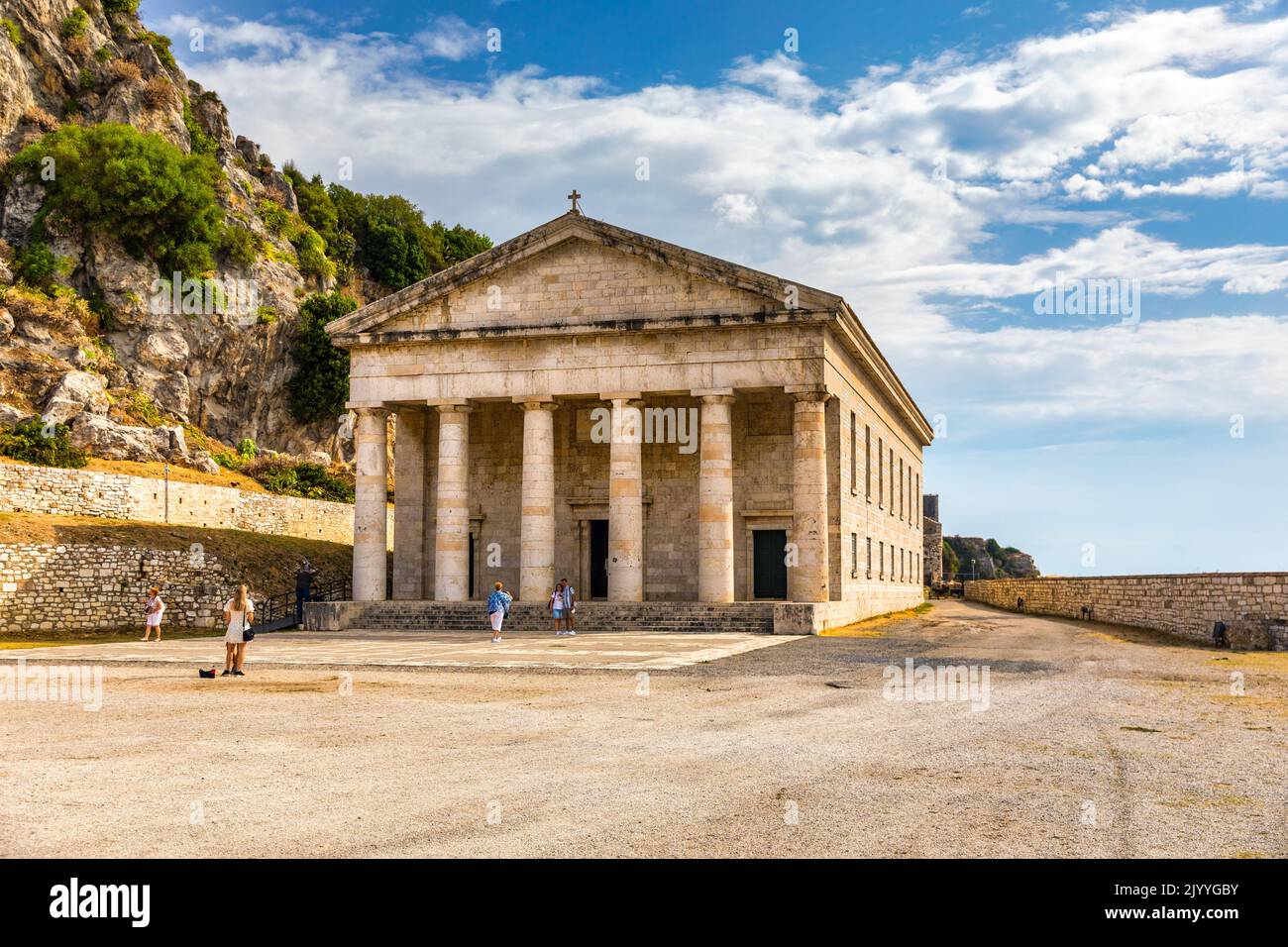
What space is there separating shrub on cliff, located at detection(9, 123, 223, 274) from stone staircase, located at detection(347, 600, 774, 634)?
37.0 metres

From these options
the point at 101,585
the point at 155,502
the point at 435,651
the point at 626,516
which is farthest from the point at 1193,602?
the point at 155,502

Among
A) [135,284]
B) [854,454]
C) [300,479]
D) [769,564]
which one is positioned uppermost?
[135,284]

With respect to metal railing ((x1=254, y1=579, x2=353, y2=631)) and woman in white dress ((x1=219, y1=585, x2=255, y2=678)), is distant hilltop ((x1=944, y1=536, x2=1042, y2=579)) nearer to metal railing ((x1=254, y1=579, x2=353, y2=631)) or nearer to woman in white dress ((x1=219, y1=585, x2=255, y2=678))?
metal railing ((x1=254, y1=579, x2=353, y2=631))

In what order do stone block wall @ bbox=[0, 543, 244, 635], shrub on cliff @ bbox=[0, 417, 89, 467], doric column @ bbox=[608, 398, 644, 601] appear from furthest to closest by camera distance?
1. shrub on cliff @ bbox=[0, 417, 89, 467]
2. doric column @ bbox=[608, 398, 644, 601]
3. stone block wall @ bbox=[0, 543, 244, 635]

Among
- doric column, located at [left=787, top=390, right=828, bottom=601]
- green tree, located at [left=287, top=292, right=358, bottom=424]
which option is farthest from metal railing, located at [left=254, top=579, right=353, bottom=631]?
green tree, located at [left=287, top=292, right=358, bottom=424]

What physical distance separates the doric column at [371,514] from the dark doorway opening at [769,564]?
40.8 ft

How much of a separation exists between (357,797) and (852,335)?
29.3 metres

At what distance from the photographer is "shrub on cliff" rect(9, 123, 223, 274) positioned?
5938 centimetres

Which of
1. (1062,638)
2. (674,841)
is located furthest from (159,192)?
(674,841)

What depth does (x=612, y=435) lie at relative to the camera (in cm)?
3469

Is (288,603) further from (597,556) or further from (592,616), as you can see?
(592,616)

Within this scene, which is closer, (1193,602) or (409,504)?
(1193,602)

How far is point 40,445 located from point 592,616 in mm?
24119

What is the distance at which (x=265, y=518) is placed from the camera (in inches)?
1876
